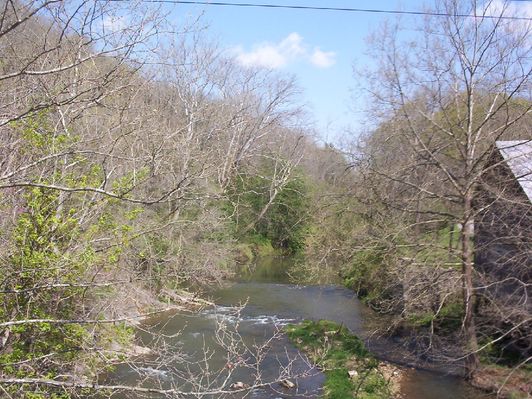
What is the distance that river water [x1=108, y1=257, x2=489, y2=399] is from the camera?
905cm

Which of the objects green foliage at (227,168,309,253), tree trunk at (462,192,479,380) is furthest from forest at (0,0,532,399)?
green foliage at (227,168,309,253)

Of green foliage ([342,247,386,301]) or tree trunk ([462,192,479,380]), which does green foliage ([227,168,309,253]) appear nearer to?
green foliage ([342,247,386,301])

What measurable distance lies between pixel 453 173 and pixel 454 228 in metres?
1.90

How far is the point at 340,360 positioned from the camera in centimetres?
1467

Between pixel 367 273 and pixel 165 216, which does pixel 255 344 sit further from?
pixel 367 273

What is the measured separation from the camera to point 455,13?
11.9 metres

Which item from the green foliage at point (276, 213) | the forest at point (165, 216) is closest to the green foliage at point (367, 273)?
the forest at point (165, 216)

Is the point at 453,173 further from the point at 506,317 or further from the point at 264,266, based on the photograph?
the point at 264,266

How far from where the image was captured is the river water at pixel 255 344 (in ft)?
29.7

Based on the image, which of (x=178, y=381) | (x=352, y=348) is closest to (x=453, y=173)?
(x=352, y=348)

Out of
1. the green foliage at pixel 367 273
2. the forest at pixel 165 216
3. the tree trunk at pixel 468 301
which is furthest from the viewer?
the green foliage at pixel 367 273

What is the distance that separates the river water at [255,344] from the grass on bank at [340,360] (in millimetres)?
330

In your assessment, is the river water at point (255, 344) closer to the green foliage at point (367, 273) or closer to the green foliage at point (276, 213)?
the green foliage at point (367, 273)

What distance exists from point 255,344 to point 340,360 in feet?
19.4
